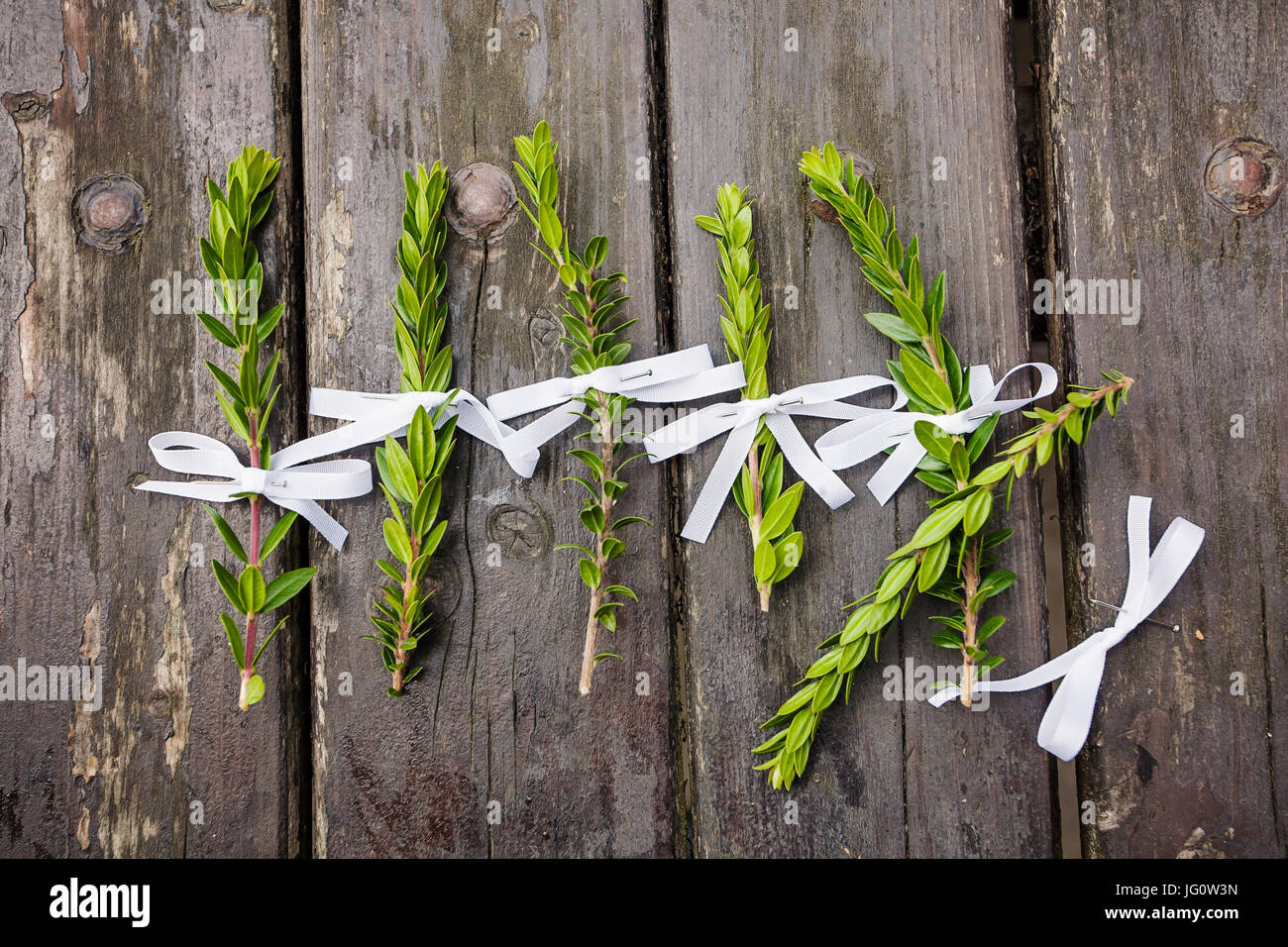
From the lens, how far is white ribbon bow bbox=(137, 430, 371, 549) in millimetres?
1172

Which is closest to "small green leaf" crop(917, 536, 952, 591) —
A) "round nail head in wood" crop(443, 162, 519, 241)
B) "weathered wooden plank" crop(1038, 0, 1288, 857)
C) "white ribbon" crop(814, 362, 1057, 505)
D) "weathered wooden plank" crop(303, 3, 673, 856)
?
"white ribbon" crop(814, 362, 1057, 505)

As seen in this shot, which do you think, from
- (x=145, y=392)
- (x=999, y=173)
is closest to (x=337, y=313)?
(x=145, y=392)

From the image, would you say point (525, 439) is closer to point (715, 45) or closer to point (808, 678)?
point (808, 678)

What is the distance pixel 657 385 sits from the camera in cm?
118

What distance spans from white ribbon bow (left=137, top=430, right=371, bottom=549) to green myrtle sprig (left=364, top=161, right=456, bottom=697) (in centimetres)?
6

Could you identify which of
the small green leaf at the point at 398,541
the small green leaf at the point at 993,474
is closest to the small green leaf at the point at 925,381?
the small green leaf at the point at 993,474

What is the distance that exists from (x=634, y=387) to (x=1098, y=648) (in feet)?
2.40

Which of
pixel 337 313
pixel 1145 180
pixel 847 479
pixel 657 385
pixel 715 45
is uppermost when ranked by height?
pixel 715 45

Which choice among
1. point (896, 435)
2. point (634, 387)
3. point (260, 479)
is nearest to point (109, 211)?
point (260, 479)

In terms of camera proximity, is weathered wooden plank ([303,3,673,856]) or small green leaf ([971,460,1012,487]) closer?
small green leaf ([971,460,1012,487])

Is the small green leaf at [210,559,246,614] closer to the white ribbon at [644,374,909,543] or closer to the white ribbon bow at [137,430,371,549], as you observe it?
the white ribbon bow at [137,430,371,549]

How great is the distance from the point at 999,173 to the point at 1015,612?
2.08 feet
